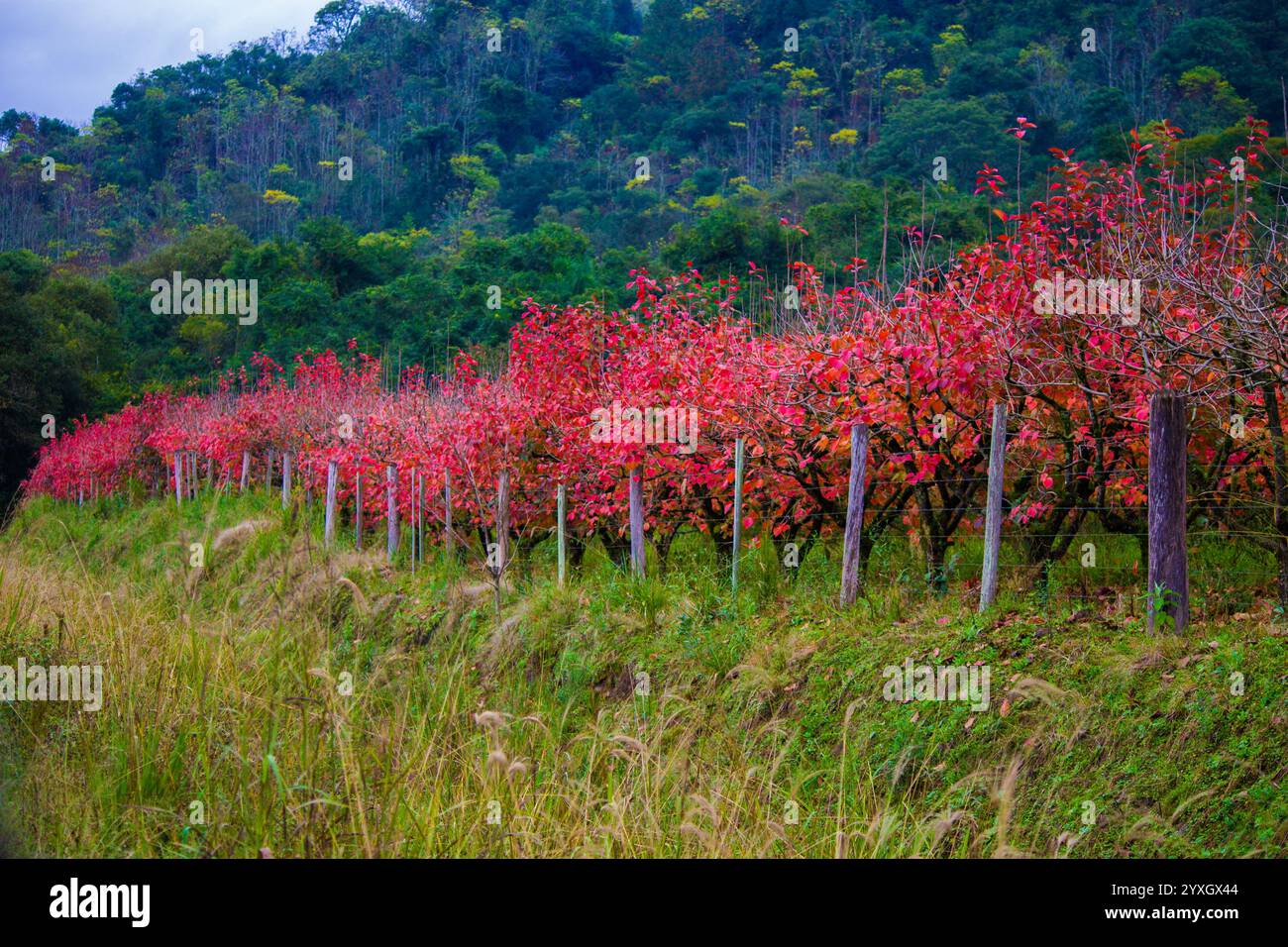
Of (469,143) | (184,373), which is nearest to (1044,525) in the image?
(184,373)

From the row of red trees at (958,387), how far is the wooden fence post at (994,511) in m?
0.17

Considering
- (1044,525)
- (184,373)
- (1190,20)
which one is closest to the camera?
(1044,525)

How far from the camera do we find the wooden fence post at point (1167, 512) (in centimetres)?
676

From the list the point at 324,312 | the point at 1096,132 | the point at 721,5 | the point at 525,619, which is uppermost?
the point at 721,5

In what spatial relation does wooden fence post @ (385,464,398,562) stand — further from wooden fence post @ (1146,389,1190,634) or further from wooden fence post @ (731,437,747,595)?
wooden fence post @ (1146,389,1190,634)

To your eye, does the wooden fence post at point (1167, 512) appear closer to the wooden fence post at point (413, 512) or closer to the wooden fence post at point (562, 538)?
the wooden fence post at point (562, 538)

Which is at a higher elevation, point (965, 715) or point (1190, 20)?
point (1190, 20)

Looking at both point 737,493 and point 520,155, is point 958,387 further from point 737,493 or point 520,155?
point 520,155

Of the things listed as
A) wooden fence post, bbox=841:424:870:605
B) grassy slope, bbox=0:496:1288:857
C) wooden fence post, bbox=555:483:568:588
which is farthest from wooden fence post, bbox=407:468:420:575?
wooden fence post, bbox=841:424:870:605

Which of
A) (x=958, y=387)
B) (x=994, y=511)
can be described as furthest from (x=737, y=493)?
(x=994, y=511)

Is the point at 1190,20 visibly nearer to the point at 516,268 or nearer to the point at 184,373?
the point at 516,268

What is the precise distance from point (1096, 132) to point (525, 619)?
30.7 m

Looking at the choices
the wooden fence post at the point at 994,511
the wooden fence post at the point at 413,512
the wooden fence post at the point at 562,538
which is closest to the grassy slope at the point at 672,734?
the wooden fence post at the point at 994,511
